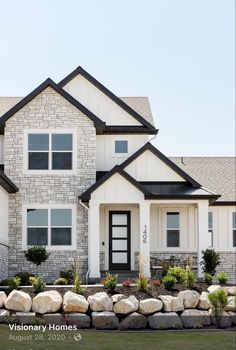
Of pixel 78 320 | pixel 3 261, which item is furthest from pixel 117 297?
pixel 3 261

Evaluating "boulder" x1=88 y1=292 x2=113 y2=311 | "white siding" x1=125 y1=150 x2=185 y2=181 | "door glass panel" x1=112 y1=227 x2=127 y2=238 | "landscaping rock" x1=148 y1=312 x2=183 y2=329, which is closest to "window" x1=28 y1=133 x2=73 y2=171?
"white siding" x1=125 y1=150 x2=185 y2=181

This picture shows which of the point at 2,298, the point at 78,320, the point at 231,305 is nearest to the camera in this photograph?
the point at 78,320

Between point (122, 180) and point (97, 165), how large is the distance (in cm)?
263

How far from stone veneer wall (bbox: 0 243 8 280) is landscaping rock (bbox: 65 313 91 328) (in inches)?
244

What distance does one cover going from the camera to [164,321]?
18484 mm

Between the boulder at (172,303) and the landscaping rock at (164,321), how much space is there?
1.30ft

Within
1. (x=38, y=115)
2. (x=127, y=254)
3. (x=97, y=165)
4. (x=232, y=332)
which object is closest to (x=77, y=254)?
(x=127, y=254)

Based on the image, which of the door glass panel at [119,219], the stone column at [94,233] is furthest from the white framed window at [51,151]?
the door glass panel at [119,219]

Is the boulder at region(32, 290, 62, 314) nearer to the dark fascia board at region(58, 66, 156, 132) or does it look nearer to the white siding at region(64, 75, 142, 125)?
the white siding at region(64, 75, 142, 125)

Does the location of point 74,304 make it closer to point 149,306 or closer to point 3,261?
point 149,306

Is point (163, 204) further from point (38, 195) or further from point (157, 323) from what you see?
point (157, 323)

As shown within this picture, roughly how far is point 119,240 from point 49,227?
2781 millimetres

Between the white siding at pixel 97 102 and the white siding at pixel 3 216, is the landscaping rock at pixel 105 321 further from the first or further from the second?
the white siding at pixel 97 102

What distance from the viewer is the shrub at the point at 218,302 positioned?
60.5ft
